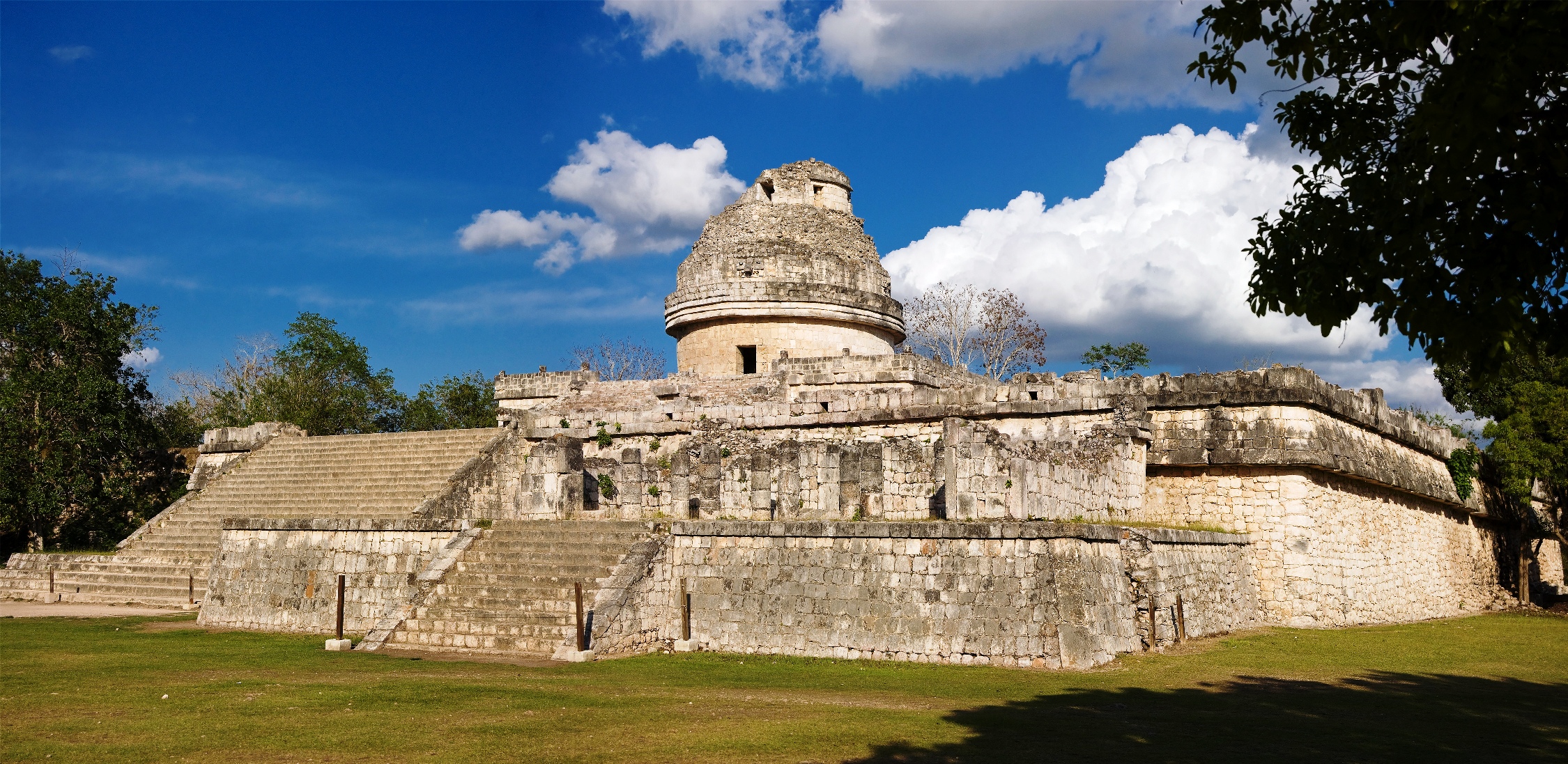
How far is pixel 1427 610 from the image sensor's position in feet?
73.3

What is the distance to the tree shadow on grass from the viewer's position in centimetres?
824

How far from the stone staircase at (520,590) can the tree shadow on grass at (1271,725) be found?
22.0 ft

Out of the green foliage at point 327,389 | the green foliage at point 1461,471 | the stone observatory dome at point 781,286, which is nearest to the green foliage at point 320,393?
the green foliage at point 327,389

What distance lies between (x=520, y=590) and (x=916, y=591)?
5.46 metres

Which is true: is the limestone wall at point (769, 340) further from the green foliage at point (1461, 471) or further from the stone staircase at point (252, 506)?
the green foliage at point (1461, 471)

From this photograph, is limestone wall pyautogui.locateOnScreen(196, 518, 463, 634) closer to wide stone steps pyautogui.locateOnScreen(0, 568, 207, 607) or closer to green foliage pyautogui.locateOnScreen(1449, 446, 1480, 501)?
wide stone steps pyautogui.locateOnScreen(0, 568, 207, 607)

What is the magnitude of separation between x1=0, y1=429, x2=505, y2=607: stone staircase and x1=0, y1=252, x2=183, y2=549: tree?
279cm

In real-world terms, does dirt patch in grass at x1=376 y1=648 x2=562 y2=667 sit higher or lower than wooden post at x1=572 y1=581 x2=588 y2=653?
lower

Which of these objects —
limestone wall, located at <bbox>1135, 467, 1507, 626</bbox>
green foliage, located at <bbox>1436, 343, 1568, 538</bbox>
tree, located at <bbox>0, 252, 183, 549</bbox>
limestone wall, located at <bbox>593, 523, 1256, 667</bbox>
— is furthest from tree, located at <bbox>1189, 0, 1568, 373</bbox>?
tree, located at <bbox>0, 252, 183, 549</bbox>

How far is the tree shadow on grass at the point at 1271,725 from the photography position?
824cm

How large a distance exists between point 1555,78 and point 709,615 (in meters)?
11.4

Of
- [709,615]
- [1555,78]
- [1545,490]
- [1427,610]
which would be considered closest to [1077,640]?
[709,615]

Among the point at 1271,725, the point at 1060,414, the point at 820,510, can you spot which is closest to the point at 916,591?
the point at 820,510

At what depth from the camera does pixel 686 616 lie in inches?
591
